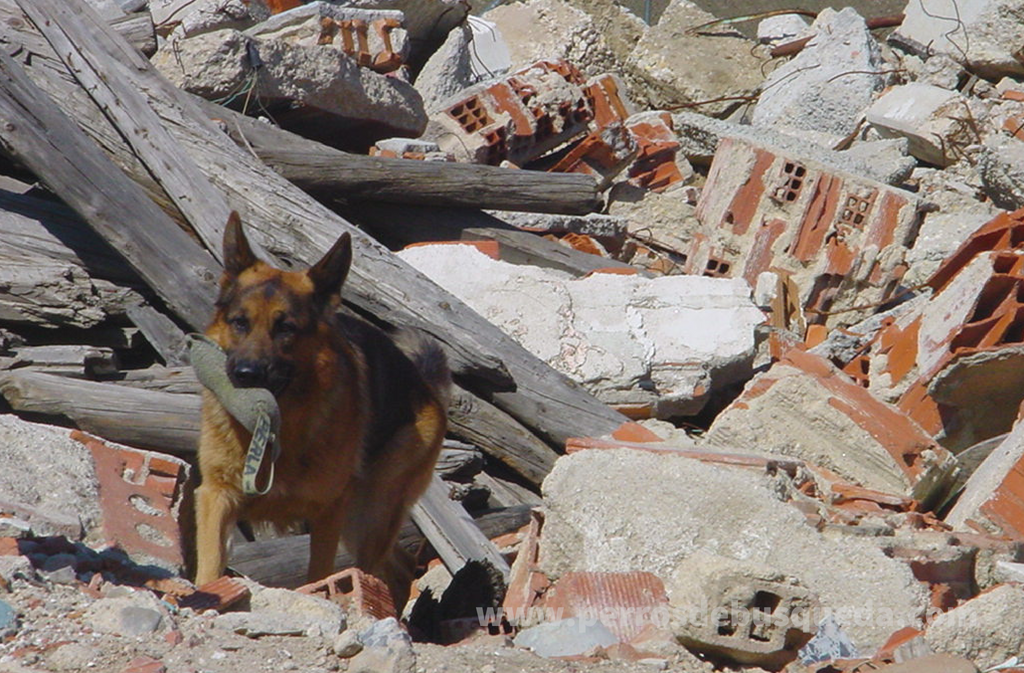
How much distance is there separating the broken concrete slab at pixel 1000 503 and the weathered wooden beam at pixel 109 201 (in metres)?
3.98

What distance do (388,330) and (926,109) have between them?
22.1 feet

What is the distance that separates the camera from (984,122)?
39.6 ft

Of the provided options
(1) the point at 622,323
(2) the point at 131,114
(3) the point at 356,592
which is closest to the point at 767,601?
(3) the point at 356,592

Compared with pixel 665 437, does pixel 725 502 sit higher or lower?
higher

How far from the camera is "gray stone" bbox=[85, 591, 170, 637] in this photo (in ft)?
12.8

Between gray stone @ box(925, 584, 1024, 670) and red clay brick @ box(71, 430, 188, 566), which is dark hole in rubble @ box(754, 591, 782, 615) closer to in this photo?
gray stone @ box(925, 584, 1024, 670)

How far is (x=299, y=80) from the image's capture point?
32.3 ft

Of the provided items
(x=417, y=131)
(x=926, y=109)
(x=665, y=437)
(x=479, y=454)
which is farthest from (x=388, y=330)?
(x=926, y=109)

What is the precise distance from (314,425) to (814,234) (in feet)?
18.9

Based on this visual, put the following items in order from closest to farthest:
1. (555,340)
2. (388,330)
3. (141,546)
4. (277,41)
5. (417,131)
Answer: (141,546), (388,330), (555,340), (277,41), (417,131)

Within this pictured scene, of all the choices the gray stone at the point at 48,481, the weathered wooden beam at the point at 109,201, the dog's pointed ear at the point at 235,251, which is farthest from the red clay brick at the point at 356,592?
the weathered wooden beam at the point at 109,201

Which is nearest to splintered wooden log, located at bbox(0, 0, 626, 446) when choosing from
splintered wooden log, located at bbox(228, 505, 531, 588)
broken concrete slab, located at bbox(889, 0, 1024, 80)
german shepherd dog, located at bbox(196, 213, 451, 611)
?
german shepherd dog, located at bbox(196, 213, 451, 611)

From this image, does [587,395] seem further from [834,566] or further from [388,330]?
[834,566]

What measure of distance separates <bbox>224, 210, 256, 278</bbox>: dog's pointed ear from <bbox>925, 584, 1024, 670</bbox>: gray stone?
312 centimetres
